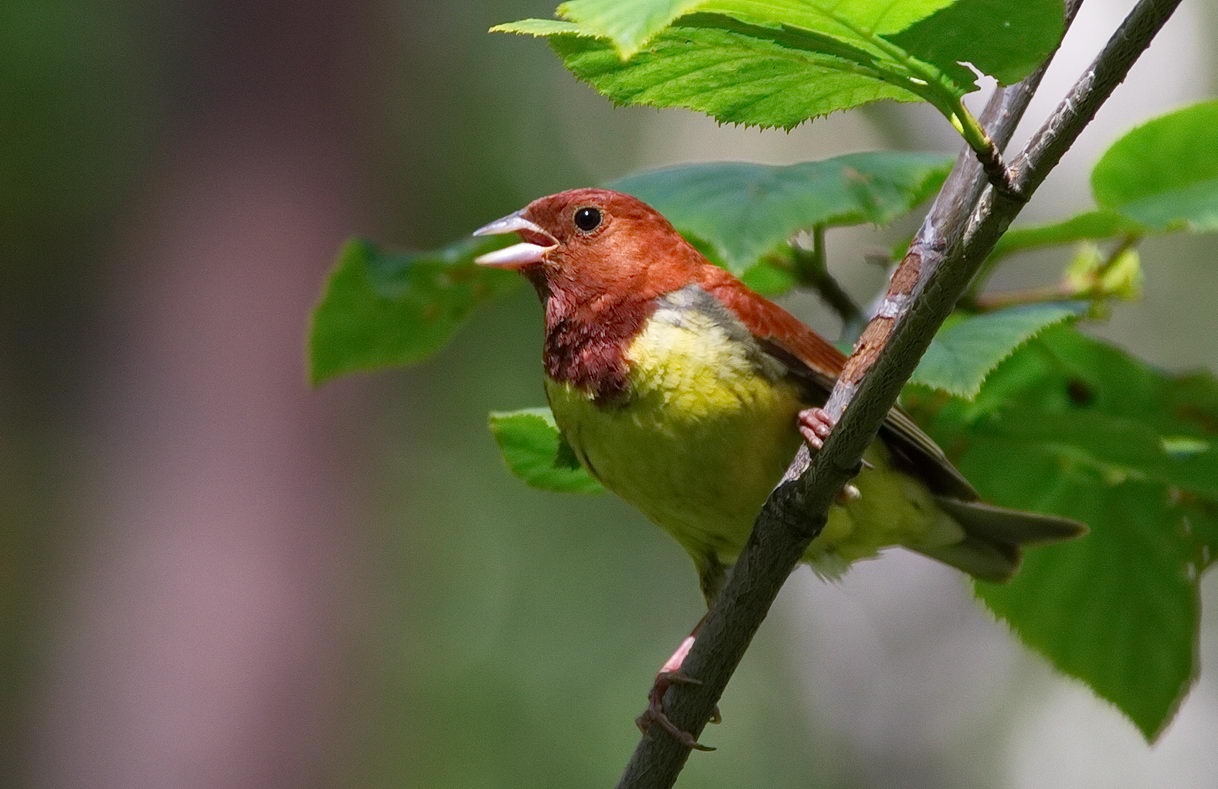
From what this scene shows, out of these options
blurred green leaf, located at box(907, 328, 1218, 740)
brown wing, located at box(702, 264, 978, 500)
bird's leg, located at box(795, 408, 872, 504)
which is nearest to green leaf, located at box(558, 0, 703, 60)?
bird's leg, located at box(795, 408, 872, 504)

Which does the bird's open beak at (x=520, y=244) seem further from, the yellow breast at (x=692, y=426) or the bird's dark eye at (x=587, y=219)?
the yellow breast at (x=692, y=426)

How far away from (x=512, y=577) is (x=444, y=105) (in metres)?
5.14

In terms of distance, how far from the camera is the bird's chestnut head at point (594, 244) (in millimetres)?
3227

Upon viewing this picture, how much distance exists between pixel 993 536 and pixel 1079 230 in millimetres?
975

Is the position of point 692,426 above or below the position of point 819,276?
below

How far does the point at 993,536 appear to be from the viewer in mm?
3221

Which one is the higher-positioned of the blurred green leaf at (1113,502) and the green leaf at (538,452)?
the blurred green leaf at (1113,502)

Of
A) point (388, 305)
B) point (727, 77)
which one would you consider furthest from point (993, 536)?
point (727, 77)

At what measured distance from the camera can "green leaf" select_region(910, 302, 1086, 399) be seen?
7.10ft

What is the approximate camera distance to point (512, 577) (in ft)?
46.4

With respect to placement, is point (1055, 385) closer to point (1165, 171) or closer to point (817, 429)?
point (1165, 171)

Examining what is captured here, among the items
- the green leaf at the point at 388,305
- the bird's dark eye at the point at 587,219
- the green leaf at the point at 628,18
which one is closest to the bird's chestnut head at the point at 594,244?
the bird's dark eye at the point at 587,219

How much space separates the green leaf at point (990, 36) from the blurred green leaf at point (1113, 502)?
1226mm

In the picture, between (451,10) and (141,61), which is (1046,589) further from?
(451,10)
